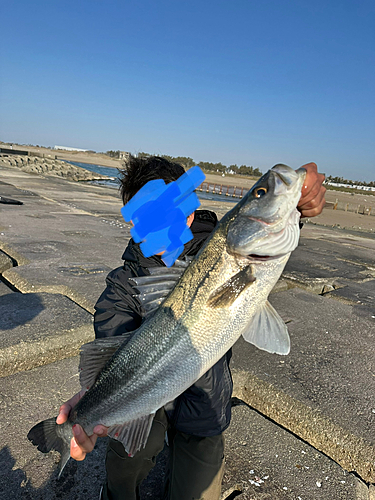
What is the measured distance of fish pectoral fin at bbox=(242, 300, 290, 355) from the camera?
179 cm

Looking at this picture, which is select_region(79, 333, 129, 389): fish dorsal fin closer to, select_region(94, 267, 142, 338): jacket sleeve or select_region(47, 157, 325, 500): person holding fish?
select_region(47, 157, 325, 500): person holding fish

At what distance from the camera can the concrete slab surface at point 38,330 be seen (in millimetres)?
2809

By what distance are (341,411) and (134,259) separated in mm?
1845

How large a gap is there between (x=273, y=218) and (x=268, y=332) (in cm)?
59

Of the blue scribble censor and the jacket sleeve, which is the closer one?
the blue scribble censor

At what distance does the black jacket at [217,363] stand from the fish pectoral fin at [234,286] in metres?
0.72

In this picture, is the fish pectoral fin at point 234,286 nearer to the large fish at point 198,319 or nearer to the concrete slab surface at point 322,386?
the large fish at point 198,319

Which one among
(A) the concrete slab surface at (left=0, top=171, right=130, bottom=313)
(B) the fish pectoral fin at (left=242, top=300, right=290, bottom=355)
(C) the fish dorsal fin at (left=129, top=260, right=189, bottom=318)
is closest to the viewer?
(B) the fish pectoral fin at (left=242, top=300, right=290, bottom=355)

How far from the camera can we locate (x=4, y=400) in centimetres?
248

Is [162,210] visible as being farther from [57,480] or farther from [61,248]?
[61,248]

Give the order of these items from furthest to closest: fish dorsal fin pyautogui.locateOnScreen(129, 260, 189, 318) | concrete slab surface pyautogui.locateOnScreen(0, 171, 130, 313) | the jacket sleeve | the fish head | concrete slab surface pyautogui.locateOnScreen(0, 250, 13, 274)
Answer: concrete slab surface pyautogui.locateOnScreen(0, 250, 13, 274)
concrete slab surface pyautogui.locateOnScreen(0, 171, 130, 313)
the jacket sleeve
fish dorsal fin pyautogui.locateOnScreen(129, 260, 189, 318)
the fish head

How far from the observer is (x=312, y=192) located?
1732 millimetres

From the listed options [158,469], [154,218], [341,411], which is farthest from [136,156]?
[341,411]

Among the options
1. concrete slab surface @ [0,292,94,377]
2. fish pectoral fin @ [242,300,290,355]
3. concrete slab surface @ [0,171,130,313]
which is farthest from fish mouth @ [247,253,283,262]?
concrete slab surface @ [0,171,130,313]
